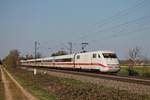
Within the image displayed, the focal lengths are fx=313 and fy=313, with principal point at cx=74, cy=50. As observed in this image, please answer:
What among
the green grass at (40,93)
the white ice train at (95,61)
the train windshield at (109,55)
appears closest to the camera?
the green grass at (40,93)

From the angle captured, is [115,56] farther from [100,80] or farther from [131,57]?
[131,57]

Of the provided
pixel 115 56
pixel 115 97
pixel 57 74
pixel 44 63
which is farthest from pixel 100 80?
pixel 44 63

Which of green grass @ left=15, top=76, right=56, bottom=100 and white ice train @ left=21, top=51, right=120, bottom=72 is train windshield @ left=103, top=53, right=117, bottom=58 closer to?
white ice train @ left=21, top=51, right=120, bottom=72

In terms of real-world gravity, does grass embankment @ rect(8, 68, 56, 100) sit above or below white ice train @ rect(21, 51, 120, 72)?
below

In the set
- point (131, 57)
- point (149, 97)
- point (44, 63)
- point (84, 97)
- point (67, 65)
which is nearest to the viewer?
point (149, 97)

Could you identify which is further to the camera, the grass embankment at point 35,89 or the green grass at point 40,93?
the grass embankment at point 35,89

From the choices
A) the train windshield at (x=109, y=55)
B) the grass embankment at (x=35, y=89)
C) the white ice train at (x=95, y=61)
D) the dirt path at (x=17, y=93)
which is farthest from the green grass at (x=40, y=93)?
the train windshield at (x=109, y=55)

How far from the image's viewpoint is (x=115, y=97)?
15.6 meters

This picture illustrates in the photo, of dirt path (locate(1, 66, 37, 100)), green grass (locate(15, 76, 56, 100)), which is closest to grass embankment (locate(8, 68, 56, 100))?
green grass (locate(15, 76, 56, 100))

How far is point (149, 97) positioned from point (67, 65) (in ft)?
136

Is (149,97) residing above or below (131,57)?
below

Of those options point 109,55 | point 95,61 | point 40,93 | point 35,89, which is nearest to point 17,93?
point 40,93

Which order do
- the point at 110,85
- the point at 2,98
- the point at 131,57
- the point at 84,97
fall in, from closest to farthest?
1. the point at 84,97
2. the point at 2,98
3. the point at 110,85
4. the point at 131,57

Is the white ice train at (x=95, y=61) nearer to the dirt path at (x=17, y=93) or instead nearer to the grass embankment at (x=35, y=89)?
the grass embankment at (x=35, y=89)
